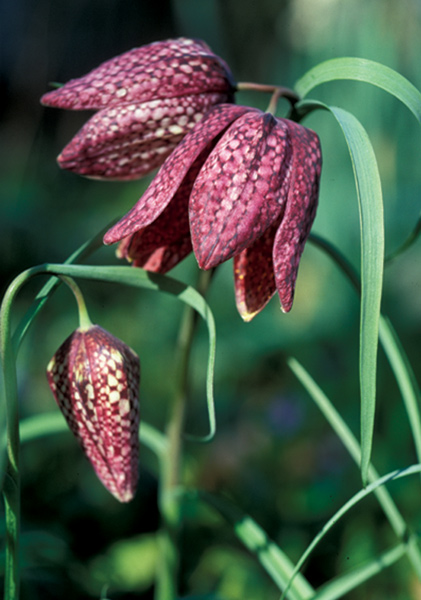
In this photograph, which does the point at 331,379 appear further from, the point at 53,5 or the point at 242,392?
the point at 53,5

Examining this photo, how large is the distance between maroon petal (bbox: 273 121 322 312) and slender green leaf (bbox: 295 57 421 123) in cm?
8

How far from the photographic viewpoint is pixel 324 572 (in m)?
1.49

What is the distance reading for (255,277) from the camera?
76 cm

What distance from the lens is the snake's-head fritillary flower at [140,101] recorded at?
2.43 ft

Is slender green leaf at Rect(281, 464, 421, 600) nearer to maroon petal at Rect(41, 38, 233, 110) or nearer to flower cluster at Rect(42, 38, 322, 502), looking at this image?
flower cluster at Rect(42, 38, 322, 502)

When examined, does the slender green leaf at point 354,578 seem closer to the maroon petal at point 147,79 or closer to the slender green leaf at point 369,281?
the slender green leaf at point 369,281

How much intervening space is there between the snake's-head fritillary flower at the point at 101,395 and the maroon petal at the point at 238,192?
16 cm

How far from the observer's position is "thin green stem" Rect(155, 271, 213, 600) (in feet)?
2.96

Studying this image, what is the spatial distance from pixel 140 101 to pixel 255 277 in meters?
0.23

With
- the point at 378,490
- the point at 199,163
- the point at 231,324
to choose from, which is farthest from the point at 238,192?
the point at 231,324

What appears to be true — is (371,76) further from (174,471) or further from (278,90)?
(174,471)

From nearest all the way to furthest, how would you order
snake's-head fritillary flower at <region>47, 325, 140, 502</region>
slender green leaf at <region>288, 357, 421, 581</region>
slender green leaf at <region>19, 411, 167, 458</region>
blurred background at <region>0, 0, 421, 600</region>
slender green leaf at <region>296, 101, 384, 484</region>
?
slender green leaf at <region>296, 101, 384, 484</region> < snake's-head fritillary flower at <region>47, 325, 140, 502</region> < slender green leaf at <region>288, 357, 421, 581</region> < slender green leaf at <region>19, 411, 167, 458</region> < blurred background at <region>0, 0, 421, 600</region>

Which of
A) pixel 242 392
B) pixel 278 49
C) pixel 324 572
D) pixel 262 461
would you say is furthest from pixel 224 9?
pixel 324 572

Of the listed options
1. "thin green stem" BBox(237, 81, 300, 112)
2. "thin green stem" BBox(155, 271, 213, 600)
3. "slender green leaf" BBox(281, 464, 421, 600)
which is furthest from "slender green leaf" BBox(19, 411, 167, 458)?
"thin green stem" BBox(237, 81, 300, 112)
